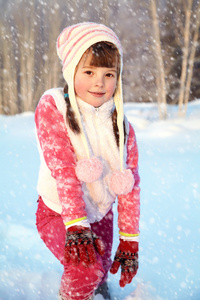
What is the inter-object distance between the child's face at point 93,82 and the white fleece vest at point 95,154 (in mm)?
46

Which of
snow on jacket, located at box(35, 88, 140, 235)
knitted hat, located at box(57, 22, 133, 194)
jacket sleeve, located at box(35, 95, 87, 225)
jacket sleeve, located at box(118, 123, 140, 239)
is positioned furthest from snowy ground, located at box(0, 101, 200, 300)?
knitted hat, located at box(57, 22, 133, 194)

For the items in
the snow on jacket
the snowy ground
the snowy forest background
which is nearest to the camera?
the snow on jacket

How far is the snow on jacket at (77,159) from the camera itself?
1319mm

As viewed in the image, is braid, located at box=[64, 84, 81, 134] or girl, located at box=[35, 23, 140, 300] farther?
braid, located at box=[64, 84, 81, 134]

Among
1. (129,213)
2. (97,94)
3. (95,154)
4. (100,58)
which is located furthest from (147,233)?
(100,58)

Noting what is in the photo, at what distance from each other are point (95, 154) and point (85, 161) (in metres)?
0.15

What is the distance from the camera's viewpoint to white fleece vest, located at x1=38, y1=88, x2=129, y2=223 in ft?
4.84

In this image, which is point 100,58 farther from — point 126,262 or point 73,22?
point 73,22

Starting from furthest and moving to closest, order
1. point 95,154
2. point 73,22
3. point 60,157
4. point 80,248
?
point 73,22, point 95,154, point 60,157, point 80,248

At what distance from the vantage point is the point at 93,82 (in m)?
1.39

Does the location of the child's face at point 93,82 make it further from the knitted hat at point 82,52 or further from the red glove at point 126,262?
the red glove at point 126,262

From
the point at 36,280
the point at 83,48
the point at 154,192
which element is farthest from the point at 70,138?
the point at 154,192

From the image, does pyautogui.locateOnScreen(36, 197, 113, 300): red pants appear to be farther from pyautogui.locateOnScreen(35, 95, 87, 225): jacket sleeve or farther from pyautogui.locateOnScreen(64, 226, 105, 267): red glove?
pyautogui.locateOnScreen(35, 95, 87, 225): jacket sleeve

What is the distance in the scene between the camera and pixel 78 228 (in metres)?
1.25
